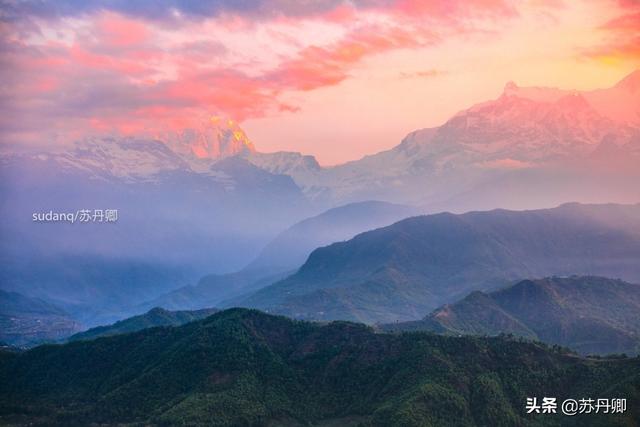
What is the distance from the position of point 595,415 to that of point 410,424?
45075mm

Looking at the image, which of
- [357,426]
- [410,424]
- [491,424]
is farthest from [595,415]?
[357,426]

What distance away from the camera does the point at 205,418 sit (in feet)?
652

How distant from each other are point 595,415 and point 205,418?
95.1 meters

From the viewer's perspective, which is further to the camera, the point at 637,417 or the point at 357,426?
the point at 357,426

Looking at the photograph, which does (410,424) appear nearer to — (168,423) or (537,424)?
(537,424)

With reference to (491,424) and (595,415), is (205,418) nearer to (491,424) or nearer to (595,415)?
(491,424)

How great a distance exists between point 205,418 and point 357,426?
37.9 metres

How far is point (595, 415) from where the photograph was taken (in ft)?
628

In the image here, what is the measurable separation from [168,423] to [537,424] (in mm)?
91018

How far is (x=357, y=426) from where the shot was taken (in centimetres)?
19700

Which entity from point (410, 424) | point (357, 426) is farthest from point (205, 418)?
point (410, 424)

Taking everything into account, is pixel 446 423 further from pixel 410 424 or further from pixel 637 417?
pixel 637 417

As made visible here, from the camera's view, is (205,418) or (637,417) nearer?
(637,417)

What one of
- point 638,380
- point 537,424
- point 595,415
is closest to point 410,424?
point 537,424
